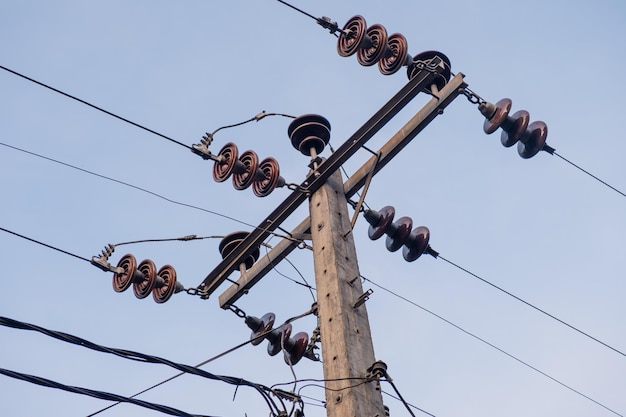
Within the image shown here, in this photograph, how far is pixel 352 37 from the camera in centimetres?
884

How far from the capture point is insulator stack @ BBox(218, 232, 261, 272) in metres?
9.32

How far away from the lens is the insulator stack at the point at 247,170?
8805 millimetres

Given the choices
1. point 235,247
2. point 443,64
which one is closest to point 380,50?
point 443,64

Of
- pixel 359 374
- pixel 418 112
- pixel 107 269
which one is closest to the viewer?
pixel 359 374

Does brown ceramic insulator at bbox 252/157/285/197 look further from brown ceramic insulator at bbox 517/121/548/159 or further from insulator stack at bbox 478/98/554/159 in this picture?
brown ceramic insulator at bbox 517/121/548/159

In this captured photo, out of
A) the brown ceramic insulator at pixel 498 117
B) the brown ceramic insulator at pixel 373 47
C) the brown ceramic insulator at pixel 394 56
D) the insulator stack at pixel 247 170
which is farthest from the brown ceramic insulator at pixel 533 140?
the insulator stack at pixel 247 170

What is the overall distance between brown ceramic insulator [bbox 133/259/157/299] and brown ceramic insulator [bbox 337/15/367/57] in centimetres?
292

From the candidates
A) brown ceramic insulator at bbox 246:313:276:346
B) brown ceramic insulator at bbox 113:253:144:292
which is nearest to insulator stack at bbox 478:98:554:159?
brown ceramic insulator at bbox 246:313:276:346

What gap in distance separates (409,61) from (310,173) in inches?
58.0

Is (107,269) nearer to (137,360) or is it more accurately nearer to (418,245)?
(137,360)

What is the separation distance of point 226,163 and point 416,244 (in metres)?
2.10

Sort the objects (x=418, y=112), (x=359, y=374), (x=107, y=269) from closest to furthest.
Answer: (x=359, y=374), (x=418, y=112), (x=107, y=269)

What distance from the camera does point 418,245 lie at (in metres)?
9.07

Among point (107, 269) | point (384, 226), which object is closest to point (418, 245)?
point (384, 226)
